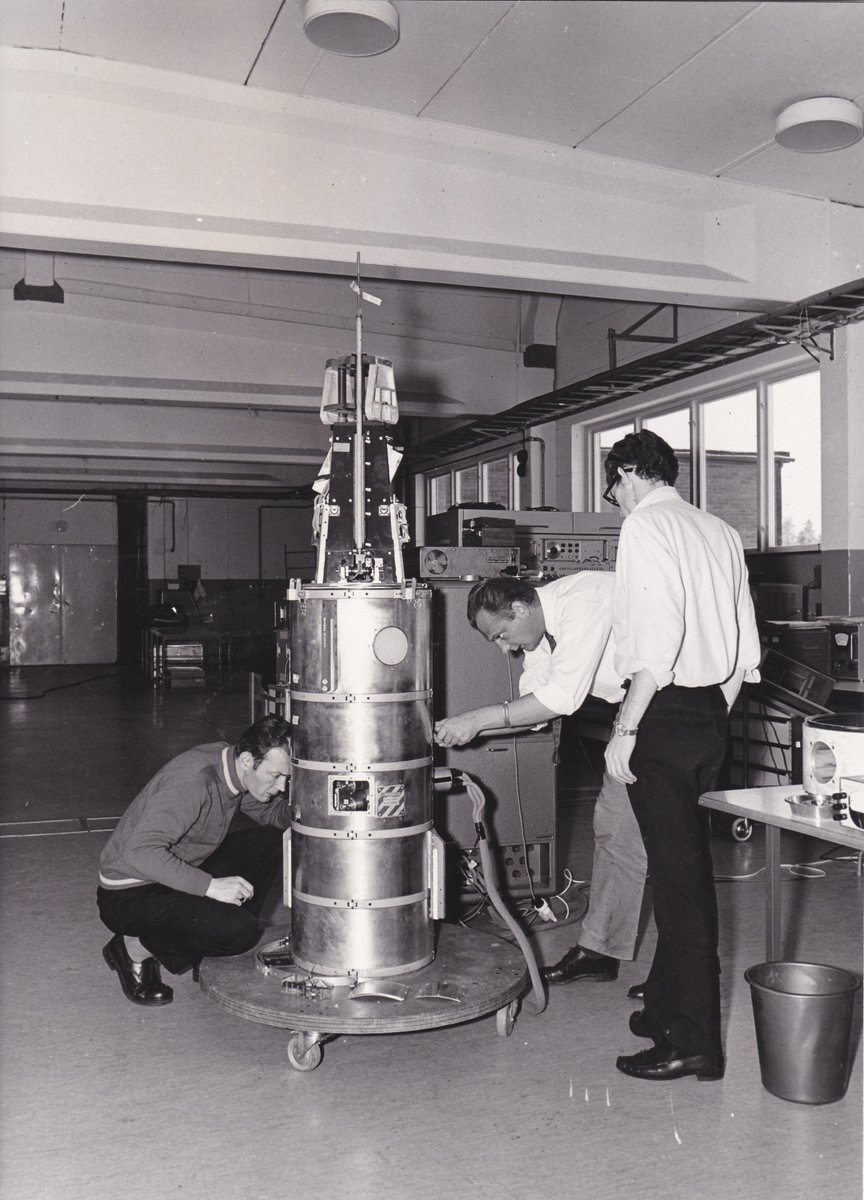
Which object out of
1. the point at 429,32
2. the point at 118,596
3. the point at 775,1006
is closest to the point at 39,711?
the point at 118,596

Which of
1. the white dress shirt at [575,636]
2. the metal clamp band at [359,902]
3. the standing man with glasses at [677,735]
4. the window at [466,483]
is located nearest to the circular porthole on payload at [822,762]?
the standing man with glasses at [677,735]

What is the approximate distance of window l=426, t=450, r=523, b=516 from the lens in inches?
388

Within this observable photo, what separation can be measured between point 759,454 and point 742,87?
9.76ft

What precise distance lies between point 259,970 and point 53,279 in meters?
5.79

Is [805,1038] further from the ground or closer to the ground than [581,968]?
further from the ground

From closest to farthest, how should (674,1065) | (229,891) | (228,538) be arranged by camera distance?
(674,1065) < (229,891) < (228,538)

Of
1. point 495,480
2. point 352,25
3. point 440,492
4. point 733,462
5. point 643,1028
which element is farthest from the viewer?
point 440,492

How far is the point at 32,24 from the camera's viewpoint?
12.6ft

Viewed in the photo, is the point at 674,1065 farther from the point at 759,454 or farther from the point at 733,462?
the point at 733,462

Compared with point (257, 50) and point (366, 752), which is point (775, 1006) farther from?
point (257, 50)

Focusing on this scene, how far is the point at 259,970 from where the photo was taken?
9.18 ft

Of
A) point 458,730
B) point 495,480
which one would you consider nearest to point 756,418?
point 495,480

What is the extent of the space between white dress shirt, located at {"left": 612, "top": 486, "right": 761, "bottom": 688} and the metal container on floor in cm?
73

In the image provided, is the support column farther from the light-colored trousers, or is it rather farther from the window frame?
the light-colored trousers
